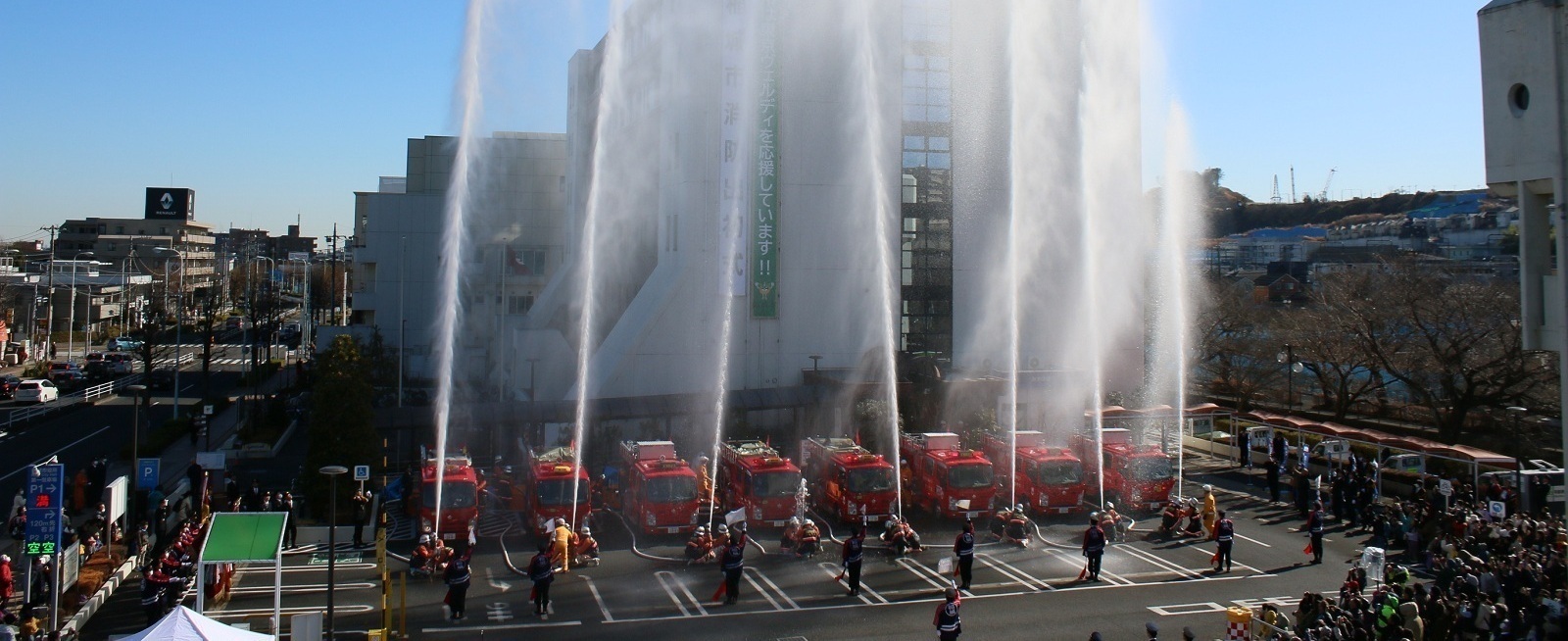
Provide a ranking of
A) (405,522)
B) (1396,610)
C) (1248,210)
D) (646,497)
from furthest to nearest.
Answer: (1248,210) < (405,522) < (646,497) < (1396,610)

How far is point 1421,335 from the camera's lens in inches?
1404

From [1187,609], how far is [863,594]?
207 inches

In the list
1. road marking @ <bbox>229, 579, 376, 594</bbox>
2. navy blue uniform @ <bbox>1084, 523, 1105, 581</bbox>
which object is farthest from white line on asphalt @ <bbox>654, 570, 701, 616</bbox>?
navy blue uniform @ <bbox>1084, 523, 1105, 581</bbox>

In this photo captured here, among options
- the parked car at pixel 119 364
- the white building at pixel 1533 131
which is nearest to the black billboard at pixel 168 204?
the parked car at pixel 119 364

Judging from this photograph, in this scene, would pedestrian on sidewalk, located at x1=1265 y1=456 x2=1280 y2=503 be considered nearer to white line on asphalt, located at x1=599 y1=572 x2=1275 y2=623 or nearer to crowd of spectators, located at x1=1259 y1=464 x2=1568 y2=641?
crowd of spectators, located at x1=1259 y1=464 x2=1568 y2=641

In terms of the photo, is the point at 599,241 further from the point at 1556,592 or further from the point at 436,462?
the point at 1556,592

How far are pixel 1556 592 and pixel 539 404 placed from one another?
24.4 meters

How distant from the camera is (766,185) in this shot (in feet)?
117

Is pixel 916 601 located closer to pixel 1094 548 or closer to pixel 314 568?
pixel 1094 548

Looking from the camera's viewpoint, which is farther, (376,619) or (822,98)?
(822,98)

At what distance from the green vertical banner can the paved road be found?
637 inches

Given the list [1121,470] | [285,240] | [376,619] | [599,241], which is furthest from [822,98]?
[285,240]

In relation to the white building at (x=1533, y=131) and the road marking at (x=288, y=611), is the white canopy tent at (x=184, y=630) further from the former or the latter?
the white building at (x=1533, y=131)

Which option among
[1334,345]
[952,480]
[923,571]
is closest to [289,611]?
[923,571]
